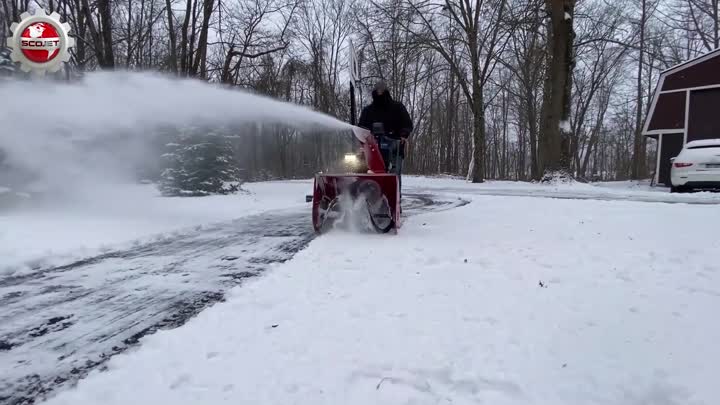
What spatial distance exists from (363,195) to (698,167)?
1055 centimetres

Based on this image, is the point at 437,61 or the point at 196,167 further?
the point at 437,61

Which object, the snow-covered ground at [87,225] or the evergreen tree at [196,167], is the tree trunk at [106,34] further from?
the snow-covered ground at [87,225]

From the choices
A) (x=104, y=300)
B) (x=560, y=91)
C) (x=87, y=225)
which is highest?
(x=560, y=91)

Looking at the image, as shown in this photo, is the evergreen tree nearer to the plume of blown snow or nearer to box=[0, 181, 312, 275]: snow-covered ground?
box=[0, 181, 312, 275]: snow-covered ground

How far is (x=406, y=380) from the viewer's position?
186 cm

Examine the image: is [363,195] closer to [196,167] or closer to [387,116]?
[387,116]

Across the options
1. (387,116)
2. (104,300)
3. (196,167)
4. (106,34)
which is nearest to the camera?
(104,300)

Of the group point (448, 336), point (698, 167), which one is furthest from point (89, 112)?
point (698, 167)

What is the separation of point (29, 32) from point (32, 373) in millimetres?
11022

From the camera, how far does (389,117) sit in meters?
6.47

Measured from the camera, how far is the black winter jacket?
6434 mm

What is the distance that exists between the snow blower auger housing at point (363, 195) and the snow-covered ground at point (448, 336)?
50.4 inches

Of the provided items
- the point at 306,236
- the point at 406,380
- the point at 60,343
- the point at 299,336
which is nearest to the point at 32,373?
the point at 60,343

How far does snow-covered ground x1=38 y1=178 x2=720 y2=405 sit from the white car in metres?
8.78
